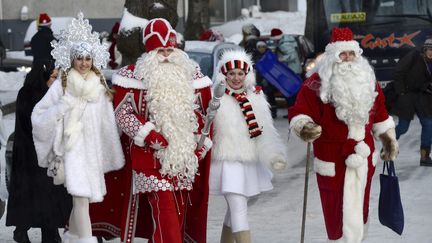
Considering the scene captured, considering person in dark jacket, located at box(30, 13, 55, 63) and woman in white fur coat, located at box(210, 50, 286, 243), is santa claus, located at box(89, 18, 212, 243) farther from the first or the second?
person in dark jacket, located at box(30, 13, 55, 63)

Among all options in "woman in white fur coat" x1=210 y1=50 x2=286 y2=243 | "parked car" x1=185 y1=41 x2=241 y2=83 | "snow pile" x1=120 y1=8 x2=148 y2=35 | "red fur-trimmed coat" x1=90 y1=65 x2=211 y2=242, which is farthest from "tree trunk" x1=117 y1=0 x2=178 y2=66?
"red fur-trimmed coat" x1=90 y1=65 x2=211 y2=242

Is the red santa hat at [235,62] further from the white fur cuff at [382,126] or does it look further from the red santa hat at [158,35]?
the white fur cuff at [382,126]

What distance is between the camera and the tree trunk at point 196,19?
29.1 metres

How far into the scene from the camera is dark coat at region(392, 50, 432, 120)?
47.4 feet

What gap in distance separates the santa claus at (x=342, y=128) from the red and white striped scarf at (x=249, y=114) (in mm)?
340

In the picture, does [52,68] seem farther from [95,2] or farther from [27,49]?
[95,2]

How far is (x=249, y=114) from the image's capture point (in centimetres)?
879

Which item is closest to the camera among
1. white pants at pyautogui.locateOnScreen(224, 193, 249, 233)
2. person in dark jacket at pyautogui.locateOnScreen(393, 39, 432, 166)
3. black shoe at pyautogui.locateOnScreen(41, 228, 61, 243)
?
white pants at pyautogui.locateOnScreen(224, 193, 249, 233)

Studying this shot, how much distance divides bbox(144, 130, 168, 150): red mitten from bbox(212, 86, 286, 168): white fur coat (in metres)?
0.72

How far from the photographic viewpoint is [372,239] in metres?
9.99

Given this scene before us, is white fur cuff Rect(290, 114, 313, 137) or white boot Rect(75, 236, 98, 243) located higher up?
white fur cuff Rect(290, 114, 313, 137)

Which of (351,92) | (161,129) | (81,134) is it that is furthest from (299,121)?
(81,134)

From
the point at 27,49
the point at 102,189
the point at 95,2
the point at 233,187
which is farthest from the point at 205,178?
the point at 95,2

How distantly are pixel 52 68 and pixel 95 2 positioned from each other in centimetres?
2968
